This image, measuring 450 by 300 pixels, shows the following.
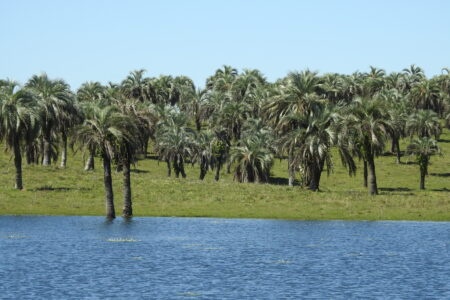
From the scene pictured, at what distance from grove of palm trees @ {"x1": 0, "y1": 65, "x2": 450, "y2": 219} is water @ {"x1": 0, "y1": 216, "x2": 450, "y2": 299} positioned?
30.6ft

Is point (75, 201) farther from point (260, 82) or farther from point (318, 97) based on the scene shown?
point (260, 82)

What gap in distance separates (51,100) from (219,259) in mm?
58037

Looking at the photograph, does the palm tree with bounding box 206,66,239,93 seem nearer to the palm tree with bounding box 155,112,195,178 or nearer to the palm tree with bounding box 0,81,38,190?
the palm tree with bounding box 155,112,195,178

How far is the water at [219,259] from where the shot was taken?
45531mm

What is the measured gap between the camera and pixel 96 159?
153625 millimetres

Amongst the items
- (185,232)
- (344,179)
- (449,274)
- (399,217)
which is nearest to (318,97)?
(344,179)

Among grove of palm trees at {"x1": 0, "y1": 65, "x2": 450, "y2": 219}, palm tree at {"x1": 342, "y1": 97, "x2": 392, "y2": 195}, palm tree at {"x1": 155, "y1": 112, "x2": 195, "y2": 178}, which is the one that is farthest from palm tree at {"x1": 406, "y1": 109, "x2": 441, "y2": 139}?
palm tree at {"x1": 342, "y1": 97, "x2": 392, "y2": 195}

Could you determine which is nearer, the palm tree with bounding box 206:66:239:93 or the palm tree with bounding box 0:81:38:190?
the palm tree with bounding box 0:81:38:190

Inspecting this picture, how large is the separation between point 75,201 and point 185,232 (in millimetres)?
22503

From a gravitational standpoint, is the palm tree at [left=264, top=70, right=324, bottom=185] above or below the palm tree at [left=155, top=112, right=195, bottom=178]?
above

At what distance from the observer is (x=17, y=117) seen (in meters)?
99.1

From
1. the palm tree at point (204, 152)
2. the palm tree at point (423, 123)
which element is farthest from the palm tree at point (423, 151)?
the palm tree at point (204, 152)

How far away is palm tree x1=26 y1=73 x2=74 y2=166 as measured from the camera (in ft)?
361

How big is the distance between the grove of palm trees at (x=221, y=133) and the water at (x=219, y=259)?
30.6 ft
